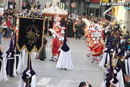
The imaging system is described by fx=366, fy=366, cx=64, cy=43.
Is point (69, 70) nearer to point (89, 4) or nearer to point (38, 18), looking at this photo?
point (38, 18)

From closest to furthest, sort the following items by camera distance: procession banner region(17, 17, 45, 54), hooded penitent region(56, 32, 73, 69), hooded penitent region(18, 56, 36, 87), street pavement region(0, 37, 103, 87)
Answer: procession banner region(17, 17, 45, 54), hooded penitent region(18, 56, 36, 87), street pavement region(0, 37, 103, 87), hooded penitent region(56, 32, 73, 69)

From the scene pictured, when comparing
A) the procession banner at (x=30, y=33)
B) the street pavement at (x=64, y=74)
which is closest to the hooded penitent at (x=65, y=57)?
the street pavement at (x=64, y=74)

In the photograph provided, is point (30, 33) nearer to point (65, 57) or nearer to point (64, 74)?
point (64, 74)

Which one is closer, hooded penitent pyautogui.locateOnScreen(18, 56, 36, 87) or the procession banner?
the procession banner

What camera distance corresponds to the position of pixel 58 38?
70.2 ft

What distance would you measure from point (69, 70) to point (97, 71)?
1535 mm

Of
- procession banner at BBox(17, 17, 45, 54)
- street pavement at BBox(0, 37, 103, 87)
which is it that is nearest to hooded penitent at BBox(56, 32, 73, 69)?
street pavement at BBox(0, 37, 103, 87)

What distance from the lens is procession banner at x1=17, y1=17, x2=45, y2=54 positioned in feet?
42.9

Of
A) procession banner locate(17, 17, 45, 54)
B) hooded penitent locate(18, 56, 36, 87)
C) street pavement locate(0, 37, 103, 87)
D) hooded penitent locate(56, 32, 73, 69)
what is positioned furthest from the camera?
hooded penitent locate(56, 32, 73, 69)

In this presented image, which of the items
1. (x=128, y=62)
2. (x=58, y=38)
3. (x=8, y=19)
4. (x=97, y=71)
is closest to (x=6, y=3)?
(x=8, y=19)

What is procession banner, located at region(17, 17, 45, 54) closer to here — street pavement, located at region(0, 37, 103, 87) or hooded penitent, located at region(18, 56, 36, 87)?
hooded penitent, located at region(18, 56, 36, 87)

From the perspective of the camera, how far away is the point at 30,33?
42.9 ft

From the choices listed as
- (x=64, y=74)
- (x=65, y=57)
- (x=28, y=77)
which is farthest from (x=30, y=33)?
(x=65, y=57)

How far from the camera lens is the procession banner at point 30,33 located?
13.1 meters
